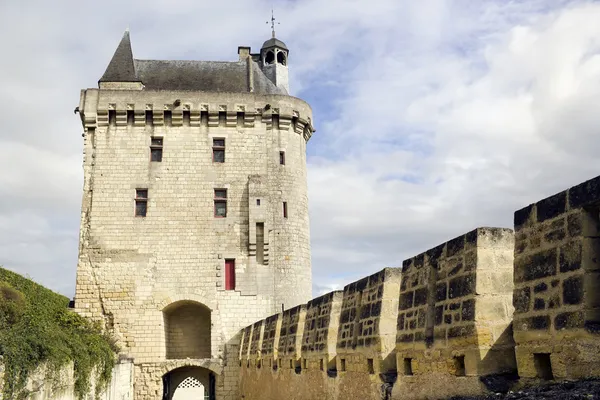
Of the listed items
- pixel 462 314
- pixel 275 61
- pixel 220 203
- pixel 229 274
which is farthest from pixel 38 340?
pixel 275 61

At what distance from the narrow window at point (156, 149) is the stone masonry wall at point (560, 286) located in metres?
17.2

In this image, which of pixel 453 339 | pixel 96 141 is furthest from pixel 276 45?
pixel 453 339

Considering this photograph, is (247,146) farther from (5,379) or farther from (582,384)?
(582,384)

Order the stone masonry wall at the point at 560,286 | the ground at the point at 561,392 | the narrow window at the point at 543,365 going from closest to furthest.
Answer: the ground at the point at 561,392 → the stone masonry wall at the point at 560,286 → the narrow window at the point at 543,365

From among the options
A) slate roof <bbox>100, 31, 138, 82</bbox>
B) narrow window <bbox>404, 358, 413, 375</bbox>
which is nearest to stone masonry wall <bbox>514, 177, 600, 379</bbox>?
narrow window <bbox>404, 358, 413, 375</bbox>

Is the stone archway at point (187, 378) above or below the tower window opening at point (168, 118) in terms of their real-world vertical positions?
below

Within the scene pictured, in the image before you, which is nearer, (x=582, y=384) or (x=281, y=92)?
(x=582, y=384)

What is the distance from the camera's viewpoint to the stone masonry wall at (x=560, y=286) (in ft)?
10.5

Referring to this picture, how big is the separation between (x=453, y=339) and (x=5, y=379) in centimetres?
559

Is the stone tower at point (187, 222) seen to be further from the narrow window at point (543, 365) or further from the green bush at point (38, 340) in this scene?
the narrow window at point (543, 365)

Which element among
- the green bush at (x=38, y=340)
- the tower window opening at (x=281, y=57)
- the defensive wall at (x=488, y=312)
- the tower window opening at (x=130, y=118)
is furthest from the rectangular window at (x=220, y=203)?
the defensive wall at (x=488, y=312)

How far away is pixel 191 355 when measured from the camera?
20.0 m

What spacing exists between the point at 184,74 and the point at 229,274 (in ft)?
24.4

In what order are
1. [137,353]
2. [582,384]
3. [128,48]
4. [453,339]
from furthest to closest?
[128,48] → [137,353] → [453,339] → [582,384]
